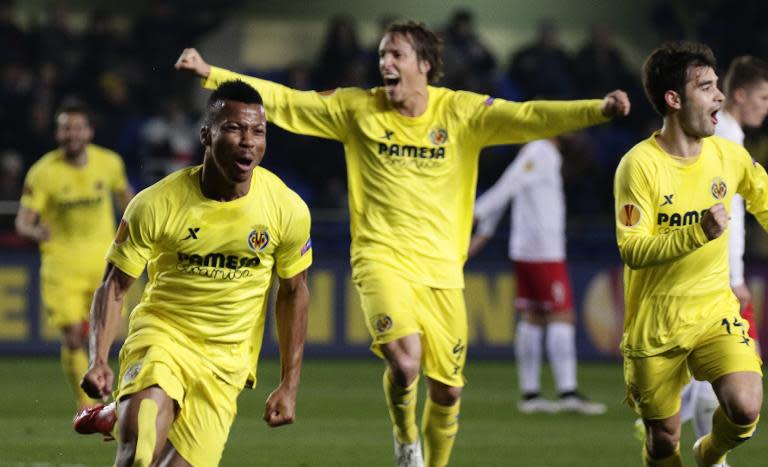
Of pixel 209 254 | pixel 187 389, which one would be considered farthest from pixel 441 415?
pixel 209 254

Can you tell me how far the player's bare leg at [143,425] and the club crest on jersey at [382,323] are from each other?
76.6 inches

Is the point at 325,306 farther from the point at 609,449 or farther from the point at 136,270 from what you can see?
the point at 136,270

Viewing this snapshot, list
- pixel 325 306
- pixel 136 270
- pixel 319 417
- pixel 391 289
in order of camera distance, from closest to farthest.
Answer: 1. pixel 136 270
2. pixel 391 289
3. pixel 319 417
4. pixel 325 306

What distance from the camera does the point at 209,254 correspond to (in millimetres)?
6113

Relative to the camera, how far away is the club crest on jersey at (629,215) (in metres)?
6.62

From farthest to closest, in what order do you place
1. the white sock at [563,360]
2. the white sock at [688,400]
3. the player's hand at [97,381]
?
the white sock at [563,360]
the white sock at [688,400]
the player's hand at [97,381]

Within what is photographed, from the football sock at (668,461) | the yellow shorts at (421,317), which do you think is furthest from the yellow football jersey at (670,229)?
the yellow shorts at (421,317)

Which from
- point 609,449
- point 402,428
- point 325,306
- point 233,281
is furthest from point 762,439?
point 325,306

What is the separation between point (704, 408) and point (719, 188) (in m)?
1.86

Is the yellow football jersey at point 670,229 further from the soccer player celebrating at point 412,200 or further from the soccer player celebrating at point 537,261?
the soccer player celebrating at point 537,261

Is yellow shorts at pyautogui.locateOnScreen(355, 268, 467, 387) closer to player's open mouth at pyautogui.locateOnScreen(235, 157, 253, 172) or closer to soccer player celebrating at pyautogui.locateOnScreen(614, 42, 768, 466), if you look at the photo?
soccer player celebrating at pyautogui.locateOnScreen(614, 42, 768, 466)

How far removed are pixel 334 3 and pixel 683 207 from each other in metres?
14.5

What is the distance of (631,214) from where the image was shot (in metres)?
6.64

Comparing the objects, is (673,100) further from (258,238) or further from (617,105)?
(258,238)
